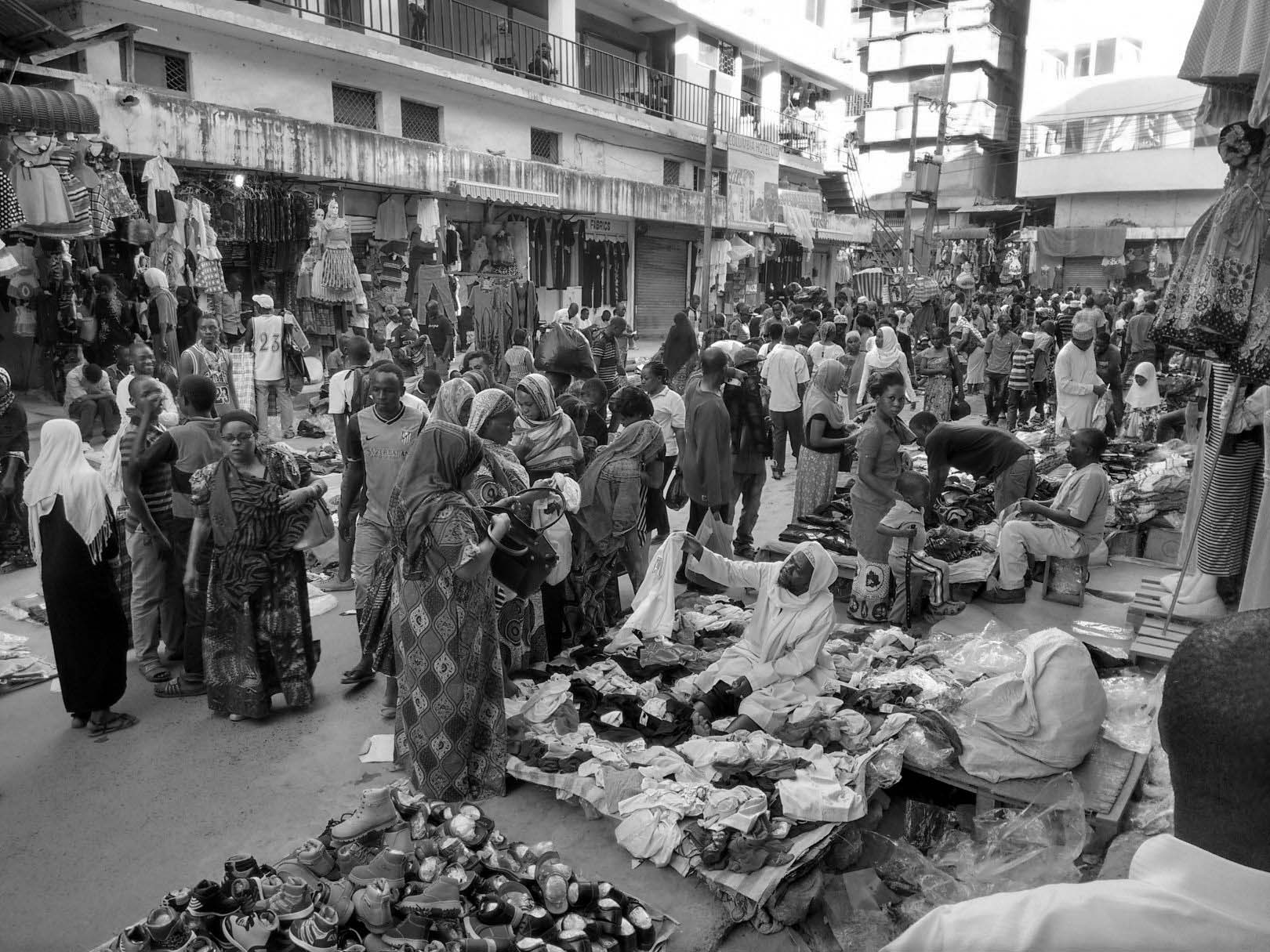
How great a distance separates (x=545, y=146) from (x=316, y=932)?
18.8 meters

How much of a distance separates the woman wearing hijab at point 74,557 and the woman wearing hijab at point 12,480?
6.26 feet

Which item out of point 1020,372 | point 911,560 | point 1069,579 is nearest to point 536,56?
point 1020,372

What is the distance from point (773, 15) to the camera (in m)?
26.5

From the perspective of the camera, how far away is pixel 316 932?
3.02 m

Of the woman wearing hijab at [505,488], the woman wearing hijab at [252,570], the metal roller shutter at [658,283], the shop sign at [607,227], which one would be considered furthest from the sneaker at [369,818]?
the metal roller shutter at [658,283]

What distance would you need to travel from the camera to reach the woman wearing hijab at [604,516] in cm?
576

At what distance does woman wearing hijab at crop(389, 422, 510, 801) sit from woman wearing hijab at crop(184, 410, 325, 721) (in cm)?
100

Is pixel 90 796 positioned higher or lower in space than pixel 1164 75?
lower

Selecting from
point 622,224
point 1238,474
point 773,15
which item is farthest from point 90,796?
point 773,15

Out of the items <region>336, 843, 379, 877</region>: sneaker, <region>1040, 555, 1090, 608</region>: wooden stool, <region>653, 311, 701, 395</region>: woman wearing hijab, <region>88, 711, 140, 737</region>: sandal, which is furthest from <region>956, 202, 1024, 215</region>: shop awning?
<region>336, 843, 379, 877</region>: sneaker

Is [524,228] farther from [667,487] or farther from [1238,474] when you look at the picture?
[1238,474]

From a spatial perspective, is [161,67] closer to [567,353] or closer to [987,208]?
[567,353]

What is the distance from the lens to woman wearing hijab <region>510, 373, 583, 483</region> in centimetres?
567

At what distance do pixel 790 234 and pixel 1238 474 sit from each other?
2275 cm
